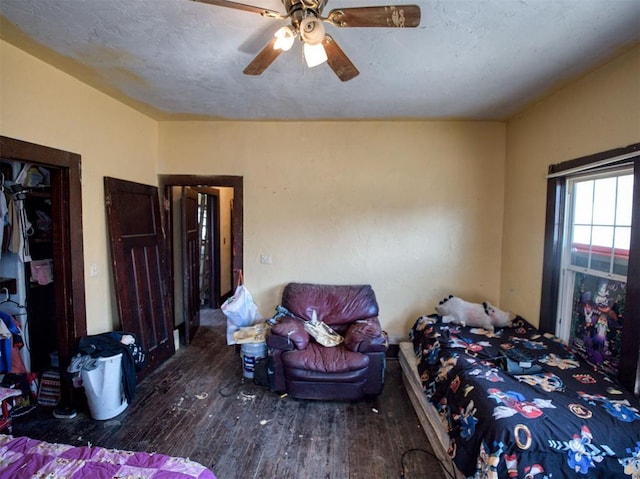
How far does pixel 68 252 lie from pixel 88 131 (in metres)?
1.01

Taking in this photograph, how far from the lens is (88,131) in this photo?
8.46ft

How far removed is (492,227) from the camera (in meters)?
3.39

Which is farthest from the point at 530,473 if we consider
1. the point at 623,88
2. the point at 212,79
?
the point at 212,79

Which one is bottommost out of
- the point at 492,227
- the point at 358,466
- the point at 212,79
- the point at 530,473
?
the point at 358,466

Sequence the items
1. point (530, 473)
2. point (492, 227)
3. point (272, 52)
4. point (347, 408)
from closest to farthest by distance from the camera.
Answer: point (530, 473) < point (272, 52) < point (347, 408) < point (492, 227)

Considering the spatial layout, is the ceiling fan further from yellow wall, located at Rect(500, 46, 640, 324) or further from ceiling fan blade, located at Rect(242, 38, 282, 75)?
yellow wall, located at Rect(500, 46, 640, 324)

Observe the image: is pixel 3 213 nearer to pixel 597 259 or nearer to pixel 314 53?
pixel 314 53

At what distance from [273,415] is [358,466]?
804 mm

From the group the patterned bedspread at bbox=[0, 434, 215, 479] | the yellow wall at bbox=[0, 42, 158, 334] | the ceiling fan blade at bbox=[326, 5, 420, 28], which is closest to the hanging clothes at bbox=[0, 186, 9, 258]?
the yellow wall at bbox=[0, 42, 158, 334]

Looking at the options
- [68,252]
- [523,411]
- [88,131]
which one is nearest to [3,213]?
[68,252]

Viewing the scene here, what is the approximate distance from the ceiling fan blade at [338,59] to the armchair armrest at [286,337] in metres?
2.01

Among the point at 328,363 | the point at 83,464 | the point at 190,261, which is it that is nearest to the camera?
the point at 83,464

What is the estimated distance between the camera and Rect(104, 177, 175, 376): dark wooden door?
279 cm

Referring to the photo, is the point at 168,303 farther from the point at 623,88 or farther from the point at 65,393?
the point at 623,88
